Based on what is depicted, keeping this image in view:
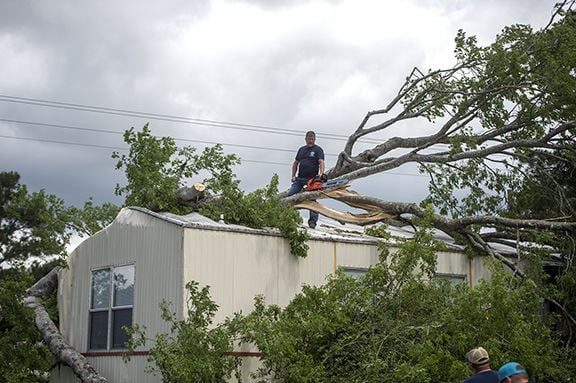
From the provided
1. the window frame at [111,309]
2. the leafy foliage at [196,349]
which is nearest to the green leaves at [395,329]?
the leafy foliage at [196,349]

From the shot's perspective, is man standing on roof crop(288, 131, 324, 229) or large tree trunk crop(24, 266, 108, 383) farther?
man standing on roof crop(288, 131, 324, 229)

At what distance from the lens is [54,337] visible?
1507 cm

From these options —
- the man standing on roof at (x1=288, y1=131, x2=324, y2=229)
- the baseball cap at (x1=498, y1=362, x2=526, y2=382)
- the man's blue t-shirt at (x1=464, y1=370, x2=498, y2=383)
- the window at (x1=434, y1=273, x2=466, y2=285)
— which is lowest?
the man's blue t-shirt at (x1=464, y1=370, x2=498, y2=383)

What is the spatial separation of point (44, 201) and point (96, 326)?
2.92 m

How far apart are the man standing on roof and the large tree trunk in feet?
16.6

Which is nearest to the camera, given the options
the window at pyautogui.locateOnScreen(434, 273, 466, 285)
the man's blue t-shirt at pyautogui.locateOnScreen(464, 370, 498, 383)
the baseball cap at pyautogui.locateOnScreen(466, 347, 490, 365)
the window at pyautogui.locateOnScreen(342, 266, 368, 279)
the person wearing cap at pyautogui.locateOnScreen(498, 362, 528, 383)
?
the person wearing cap at pyautogui.locateOnScreen(498, 362, 528, 383)

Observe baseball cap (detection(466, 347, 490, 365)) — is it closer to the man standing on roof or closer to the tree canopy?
the tree canopy

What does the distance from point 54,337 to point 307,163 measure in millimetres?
6036

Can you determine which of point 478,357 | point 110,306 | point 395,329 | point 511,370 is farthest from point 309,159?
point 511,370

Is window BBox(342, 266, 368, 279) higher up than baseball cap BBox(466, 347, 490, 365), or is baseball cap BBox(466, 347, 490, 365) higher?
window BBox(342, 266, 368, 279)

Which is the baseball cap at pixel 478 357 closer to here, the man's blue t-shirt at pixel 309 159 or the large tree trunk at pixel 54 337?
the large tree trunk at pixel 54 337

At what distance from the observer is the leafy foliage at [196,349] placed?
1191cm

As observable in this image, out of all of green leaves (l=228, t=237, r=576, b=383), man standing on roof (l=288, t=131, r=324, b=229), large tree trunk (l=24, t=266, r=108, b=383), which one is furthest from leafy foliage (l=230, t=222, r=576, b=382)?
man standing on roof (l=288, t=131, r=324, b=229)

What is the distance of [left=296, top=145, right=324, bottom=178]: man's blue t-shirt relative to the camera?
17.5 m
